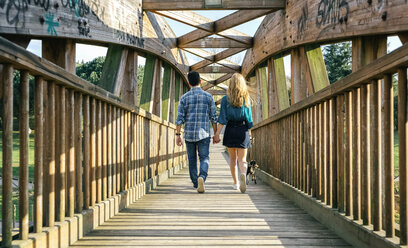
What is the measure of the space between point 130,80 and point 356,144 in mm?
5296

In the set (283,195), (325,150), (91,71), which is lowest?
(283,195)

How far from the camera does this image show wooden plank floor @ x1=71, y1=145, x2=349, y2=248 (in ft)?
8.41

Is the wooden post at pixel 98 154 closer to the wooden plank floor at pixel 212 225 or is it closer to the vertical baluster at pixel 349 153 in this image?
the wooden plank floor at pixel 212 225

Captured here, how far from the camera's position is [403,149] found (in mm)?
1879

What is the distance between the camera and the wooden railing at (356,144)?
194cm

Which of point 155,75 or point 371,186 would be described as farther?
point 155,75

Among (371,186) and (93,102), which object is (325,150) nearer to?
(371,186)

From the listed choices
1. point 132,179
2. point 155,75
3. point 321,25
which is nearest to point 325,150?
point 132,179

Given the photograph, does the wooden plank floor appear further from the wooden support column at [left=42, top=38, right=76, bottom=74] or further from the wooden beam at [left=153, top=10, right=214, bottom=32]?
the wooden beam at [left=153, top=10, right=214, bottom=32]

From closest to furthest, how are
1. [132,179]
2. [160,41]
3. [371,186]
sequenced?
[371,186] → [132,179] → [160,41]

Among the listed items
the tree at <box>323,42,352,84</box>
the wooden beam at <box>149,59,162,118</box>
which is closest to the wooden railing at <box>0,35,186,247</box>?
the wooden beam at <box>149,59,162,118</box>

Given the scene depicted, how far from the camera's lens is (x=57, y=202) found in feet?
8.02

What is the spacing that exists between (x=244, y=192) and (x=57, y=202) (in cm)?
304

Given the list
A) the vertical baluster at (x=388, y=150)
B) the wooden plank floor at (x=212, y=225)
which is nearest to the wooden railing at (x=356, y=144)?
the vertical baluster at (x=388, y=150)
